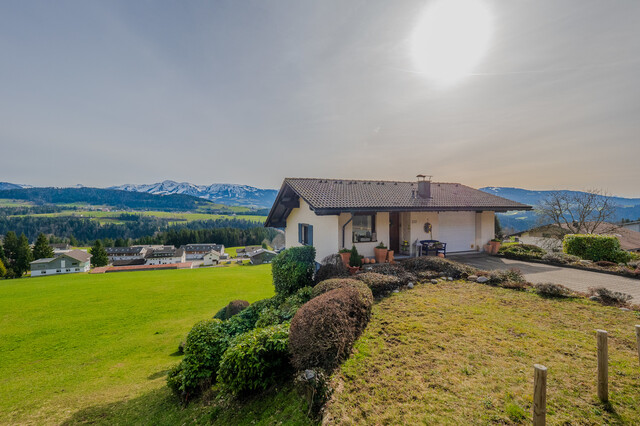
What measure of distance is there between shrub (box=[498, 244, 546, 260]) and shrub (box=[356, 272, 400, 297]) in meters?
9.77

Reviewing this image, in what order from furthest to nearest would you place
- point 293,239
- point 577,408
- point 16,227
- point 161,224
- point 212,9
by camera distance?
point 161,224 → point 16,227 → point 293,239 → point 212,9 → point 577,408

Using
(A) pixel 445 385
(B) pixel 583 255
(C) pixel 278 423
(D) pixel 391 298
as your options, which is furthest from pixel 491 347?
(B) pixel 583 255

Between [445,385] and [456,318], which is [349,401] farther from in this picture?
[456,318]

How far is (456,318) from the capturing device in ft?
19.2

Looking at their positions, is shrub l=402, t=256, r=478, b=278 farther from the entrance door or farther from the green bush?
the green bush

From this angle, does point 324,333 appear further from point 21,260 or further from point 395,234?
point 21,260

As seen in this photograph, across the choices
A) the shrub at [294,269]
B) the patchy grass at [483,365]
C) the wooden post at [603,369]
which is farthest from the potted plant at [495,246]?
the wooden post at [603,369]

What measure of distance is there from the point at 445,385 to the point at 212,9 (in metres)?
15.2

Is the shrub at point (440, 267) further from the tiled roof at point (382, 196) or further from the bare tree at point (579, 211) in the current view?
the bare tree at point (579, 211)

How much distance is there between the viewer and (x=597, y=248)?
1221cm

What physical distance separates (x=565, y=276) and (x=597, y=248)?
15.5ft

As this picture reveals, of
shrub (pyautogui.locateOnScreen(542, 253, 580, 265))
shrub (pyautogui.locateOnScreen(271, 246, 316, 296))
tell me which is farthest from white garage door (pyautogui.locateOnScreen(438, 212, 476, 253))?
shrub (pyautogui.locateOnScreen(271, 246, 316, 296))

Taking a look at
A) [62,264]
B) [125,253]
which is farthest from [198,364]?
[125,253]

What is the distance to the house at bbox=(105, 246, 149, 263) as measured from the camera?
228 feet
